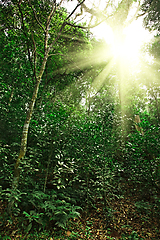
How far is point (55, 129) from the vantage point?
4.30 meters

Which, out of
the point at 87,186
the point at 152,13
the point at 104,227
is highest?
the point at 152,13

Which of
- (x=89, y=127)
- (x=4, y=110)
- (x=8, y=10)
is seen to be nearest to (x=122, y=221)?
(x=89, y=127)

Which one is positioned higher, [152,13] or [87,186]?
[152,13]

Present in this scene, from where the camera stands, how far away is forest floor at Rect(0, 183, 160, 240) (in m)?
3.35

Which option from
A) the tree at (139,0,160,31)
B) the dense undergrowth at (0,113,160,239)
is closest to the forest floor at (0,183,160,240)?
the dense undergrowth at (0,113,160,239)

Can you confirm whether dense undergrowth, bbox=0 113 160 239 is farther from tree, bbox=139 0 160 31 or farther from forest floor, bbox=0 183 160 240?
tree, bbox=139 0 160 31

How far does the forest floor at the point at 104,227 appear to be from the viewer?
11.0 ft

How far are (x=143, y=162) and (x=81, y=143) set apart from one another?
239 cm

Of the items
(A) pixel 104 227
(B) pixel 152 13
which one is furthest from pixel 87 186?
(B) pixel 152 13

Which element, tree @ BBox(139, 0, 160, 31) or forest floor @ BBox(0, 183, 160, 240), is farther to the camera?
tree @ BBox(139, 0, 160, 31)

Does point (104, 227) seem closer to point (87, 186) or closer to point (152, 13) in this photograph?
point (87, 186)

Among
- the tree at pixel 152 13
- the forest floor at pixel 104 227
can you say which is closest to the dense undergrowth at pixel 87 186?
the forest floor at pixel 104 227

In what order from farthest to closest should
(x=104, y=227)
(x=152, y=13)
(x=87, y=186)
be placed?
(x=152, y=13) → (x=87, y=186) → (x=104, y=227)

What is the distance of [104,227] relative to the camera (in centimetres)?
418
